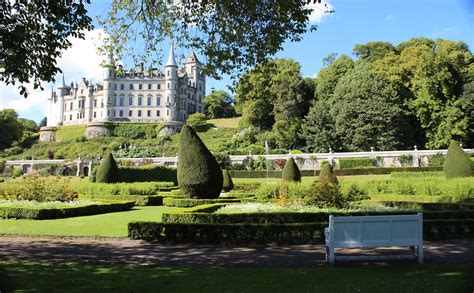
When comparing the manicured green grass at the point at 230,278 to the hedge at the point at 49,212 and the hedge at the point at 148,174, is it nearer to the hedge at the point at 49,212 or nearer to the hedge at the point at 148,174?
the hedge at the point at 49,212

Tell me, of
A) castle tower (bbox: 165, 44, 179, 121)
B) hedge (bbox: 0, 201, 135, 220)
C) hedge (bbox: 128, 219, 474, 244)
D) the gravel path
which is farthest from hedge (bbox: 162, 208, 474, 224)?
castle tower (bbox: 165, 44, 179, 121)

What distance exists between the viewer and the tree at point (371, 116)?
154ft

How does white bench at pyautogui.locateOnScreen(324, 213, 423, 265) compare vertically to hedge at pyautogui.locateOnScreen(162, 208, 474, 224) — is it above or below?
above

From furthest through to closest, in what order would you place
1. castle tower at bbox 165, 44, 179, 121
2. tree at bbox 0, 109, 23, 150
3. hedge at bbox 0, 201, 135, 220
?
castle tower at bbox 165, 44, 179, 121 < tree at bbox 0, 109, 23, 150 < hedge at bbox 0, 201, 135, 220

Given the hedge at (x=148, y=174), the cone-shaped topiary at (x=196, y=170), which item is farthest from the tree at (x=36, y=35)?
the hedge at (x=148, y=174)

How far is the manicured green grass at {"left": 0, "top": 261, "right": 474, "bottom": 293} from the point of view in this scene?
18.2ft

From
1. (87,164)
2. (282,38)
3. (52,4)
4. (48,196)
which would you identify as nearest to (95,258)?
(52,4)

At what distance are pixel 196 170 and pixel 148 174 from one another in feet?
73.6

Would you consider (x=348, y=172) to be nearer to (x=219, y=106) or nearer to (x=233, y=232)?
(x=233, y=232)

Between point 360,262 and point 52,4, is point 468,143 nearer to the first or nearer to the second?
point 360,262

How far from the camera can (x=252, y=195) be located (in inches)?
909

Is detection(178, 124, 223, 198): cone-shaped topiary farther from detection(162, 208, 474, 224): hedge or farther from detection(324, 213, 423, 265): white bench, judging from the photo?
detection(324, 213, 423, 265): white bench

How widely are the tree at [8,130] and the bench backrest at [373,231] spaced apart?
87034 millimetres

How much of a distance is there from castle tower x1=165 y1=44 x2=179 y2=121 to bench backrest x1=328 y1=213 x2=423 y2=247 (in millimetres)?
84048
